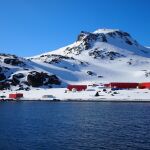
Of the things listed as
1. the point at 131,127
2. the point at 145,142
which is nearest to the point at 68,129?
the point at 131,127

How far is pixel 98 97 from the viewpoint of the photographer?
550 feet

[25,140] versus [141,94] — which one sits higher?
[141,94]

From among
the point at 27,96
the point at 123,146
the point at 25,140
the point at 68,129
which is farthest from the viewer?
the point at 27,96

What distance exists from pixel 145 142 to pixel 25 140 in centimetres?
1867

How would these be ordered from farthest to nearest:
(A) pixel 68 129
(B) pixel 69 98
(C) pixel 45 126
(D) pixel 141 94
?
(B) pixel 69 98 → (D) pixel 141 94 → (C) pixel 45 126 → (A) pixel 68 129

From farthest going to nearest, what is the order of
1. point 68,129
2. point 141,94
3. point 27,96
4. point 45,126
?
1. point 27,96
2. point 141,94
3. point 45,126
4. point 68,129

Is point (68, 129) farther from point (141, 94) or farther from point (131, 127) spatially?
point (141, 94)

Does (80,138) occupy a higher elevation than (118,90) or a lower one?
lower

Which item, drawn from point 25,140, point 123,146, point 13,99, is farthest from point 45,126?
point 13,99

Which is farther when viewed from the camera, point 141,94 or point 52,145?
point 141,94

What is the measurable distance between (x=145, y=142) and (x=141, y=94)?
368 ft

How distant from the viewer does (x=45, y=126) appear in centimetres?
7456

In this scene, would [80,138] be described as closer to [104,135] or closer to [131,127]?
[104,135]

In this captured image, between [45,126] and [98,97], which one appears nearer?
[45,126]
